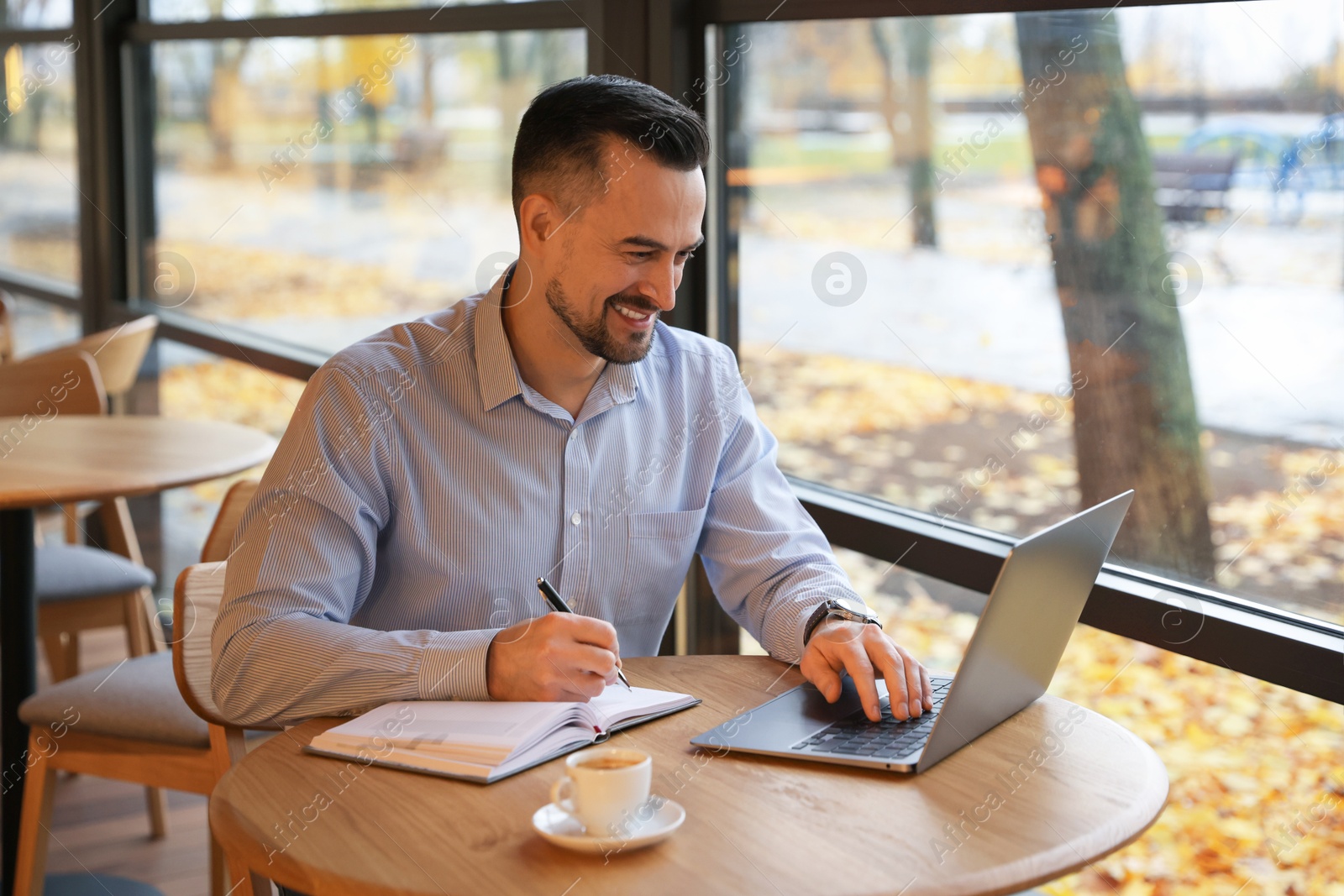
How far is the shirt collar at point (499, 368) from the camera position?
5.49 ft

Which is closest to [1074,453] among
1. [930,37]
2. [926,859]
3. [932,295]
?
[932,295]

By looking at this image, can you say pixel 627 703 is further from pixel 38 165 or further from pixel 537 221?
pixel 38 165

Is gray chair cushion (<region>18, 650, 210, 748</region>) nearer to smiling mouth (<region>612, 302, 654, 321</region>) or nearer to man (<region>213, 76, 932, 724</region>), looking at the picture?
man (<region>213, 76, 932, 724</region>)

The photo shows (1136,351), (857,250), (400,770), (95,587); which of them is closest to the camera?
(400,770)

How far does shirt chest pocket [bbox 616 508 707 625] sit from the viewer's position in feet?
5.69

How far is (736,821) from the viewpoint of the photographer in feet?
Answer: 3.63

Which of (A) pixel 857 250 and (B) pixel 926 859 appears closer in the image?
(B) pixel 926 859

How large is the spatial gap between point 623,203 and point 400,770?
0.76 meters

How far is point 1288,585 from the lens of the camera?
5.45ft

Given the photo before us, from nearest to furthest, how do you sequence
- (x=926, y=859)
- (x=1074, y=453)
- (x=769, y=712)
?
(x=926, y=859), (x=769, y=712), (x=1074, y=453)

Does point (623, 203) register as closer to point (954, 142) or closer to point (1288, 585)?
point (954, 142)

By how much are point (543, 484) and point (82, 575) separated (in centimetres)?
163

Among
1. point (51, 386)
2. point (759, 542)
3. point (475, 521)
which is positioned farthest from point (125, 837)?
point (759, 542)

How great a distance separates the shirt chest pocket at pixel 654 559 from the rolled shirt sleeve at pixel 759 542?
5 centimetres
